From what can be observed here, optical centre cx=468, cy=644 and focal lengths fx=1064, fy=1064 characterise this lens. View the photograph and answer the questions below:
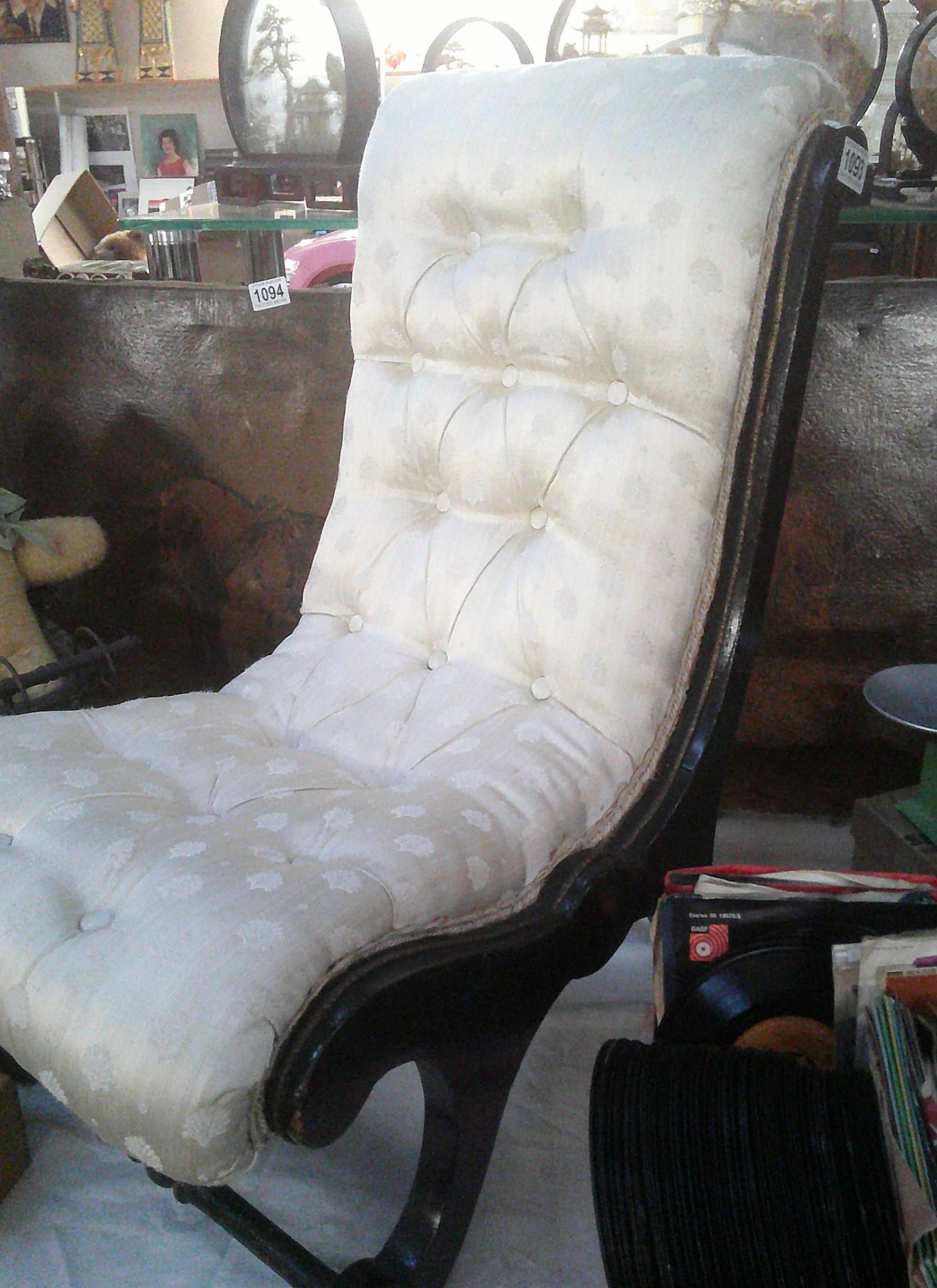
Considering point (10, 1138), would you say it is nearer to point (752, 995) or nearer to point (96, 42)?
point (752, 995)

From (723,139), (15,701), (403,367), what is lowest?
(15,701)

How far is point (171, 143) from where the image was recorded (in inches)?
109

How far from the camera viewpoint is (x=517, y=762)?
86 centimetres

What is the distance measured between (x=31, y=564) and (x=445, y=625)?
2.45ft

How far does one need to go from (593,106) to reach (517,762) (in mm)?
558

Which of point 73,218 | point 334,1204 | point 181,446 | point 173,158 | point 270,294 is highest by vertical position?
point 173,158

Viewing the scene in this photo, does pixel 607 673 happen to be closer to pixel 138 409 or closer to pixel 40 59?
pixel 138 409

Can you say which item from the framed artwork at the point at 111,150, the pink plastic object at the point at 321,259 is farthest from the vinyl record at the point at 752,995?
the framed artwork at the point at 111,150

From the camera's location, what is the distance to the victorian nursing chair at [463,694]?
643mm

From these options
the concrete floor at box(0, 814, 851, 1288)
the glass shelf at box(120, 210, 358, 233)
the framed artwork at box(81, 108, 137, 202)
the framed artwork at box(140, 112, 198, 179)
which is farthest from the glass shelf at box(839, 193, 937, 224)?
the framed artwork at box(81, 108, 137, 202)

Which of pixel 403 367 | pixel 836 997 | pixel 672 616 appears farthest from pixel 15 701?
pixel 836 997

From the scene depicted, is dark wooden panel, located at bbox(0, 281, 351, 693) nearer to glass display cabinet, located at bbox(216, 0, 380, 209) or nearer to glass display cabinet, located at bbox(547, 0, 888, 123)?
glass display cabinet, located at bbox(216, 0, 380, 209)

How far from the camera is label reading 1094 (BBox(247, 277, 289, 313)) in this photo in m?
1.48

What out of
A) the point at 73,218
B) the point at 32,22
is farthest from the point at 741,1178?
the point at 32,22
